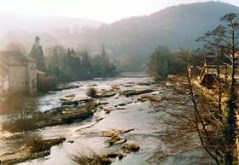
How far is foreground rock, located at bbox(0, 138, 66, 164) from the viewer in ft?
92.3

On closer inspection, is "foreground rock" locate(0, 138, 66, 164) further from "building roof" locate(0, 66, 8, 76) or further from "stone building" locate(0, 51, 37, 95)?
"building roof" locate(0, 66, 8, 76)

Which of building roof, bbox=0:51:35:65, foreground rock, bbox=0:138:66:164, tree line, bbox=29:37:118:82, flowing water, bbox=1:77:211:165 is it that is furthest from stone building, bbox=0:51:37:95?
foreground rock, bbox=0:138:66:164

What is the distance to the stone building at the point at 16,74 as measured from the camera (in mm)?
67938

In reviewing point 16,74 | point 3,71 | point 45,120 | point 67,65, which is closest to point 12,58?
point 16,74

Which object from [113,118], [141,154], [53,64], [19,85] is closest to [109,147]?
[141,154]

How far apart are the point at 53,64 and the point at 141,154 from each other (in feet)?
273

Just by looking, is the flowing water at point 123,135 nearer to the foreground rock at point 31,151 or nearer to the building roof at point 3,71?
the foreground rock at point 31,151

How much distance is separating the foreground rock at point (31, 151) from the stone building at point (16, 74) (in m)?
35.9

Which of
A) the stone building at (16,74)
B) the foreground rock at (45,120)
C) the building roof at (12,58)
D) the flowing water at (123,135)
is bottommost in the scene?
the flowing water at (123,135)

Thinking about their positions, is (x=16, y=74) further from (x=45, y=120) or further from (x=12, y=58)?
(x=45, y=120)

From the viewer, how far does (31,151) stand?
2984 centimetres

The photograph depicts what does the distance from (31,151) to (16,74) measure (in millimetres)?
44330

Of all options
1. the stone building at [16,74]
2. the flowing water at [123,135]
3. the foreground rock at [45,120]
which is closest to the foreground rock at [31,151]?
the flowing water at [123,135]

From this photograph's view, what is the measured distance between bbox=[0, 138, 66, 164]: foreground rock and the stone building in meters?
35.9
